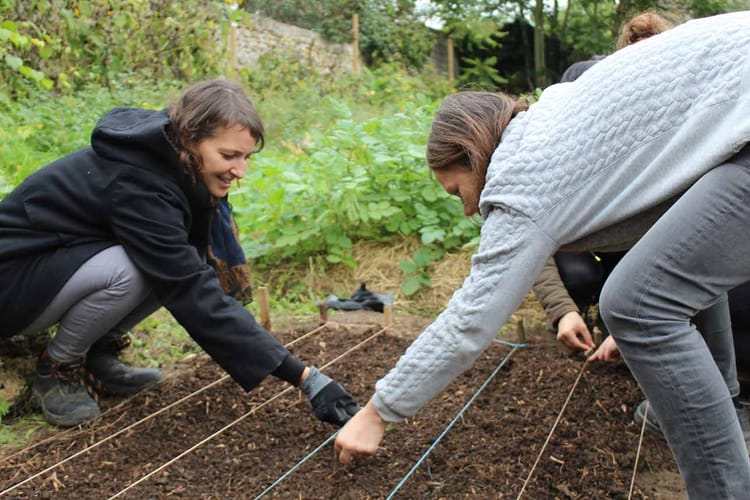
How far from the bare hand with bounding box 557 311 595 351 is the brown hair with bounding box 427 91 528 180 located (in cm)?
114

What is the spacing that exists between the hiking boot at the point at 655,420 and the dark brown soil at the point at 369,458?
3 cm

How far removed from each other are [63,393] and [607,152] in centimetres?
198

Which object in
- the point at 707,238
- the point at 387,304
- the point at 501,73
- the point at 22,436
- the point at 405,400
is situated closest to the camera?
the point at 707,238

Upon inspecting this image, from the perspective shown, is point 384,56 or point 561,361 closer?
point 561,361

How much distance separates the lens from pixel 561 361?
2.86m

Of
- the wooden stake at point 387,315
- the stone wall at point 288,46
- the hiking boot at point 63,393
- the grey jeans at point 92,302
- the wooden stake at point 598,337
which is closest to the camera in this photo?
the grey jeans at point 92,302

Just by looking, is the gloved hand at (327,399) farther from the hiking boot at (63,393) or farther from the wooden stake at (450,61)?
the wooden stake at (450,61)

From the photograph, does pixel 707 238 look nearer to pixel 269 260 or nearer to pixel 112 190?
pixel 112 190

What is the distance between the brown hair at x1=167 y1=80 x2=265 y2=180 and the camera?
2.22 metres

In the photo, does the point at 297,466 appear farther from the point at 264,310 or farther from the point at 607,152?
the point at 607,152

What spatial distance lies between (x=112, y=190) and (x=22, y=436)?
2.98 feet

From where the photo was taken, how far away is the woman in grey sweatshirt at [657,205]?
1354mm

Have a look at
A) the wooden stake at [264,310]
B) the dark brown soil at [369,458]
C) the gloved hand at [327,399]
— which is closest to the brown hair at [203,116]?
the gloved hand at [327,399]

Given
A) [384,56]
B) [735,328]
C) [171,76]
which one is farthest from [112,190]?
[384,56]
